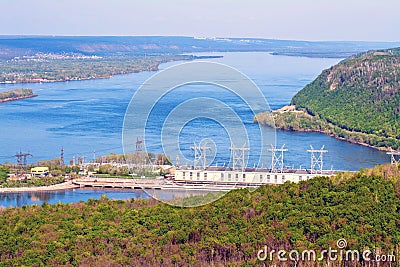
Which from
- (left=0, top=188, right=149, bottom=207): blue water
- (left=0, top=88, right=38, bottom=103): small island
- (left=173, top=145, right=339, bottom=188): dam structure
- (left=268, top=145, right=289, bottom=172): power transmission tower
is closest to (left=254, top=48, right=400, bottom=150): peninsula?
(left=268, top=145, right=289, bottom=172): power transmission tower

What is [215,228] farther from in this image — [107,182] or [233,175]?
[107,182]

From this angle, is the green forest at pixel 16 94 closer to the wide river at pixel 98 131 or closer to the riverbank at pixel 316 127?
the wide river at pixel 98 131

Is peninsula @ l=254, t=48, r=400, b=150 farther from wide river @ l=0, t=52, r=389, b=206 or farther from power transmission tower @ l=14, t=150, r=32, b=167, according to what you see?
power transmission tower @ l=14, t=150, r=32, b=167

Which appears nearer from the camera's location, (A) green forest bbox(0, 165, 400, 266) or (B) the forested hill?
(A) green forest bbox(0, 165, 400, 266)

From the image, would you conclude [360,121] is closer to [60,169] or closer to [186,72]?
[60,169]

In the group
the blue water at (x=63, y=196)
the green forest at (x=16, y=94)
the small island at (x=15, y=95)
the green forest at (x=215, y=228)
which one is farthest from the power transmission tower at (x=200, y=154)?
the green forest at (x=16, y=94)
